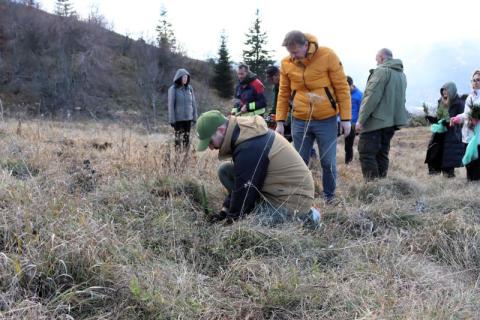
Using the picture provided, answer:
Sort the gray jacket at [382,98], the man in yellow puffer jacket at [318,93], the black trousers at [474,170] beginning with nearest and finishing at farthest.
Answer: the man in yellow puffer jacket at [318,93] < the gray jacket at [382,98] < the black trousers at [474,170]

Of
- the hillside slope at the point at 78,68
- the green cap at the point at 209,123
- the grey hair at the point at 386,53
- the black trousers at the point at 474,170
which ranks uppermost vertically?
the hillside slope at the point at 78,68

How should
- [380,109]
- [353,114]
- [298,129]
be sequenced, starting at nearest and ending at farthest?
[298,129]
[380,109]
[353,114]

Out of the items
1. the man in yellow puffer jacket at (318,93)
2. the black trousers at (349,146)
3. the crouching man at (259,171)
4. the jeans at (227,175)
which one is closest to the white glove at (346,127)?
the man in yellow puffer jacket at (318,93)

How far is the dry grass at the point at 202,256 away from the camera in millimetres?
1745

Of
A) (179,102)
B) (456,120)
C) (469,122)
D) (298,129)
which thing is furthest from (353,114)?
(298,129)

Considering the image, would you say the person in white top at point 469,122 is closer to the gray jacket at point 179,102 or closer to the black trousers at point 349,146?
the black trousers at point 349,146

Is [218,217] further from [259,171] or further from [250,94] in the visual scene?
[250,94]

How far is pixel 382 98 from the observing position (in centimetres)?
442

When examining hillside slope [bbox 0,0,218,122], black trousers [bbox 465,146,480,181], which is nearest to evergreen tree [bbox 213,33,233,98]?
hillside slope [bbox 0,0,218,122]

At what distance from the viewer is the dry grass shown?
1745 mm

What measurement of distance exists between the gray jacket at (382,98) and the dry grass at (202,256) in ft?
3.73

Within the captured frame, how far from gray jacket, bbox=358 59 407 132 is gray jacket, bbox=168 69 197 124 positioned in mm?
3149

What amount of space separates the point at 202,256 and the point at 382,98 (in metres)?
3.08

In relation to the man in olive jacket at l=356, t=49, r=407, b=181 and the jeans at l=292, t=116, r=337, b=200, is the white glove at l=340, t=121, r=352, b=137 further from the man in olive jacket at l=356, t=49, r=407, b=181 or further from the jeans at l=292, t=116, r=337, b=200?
the man in olive jacket at l=356, t=49, r=407, b=181
